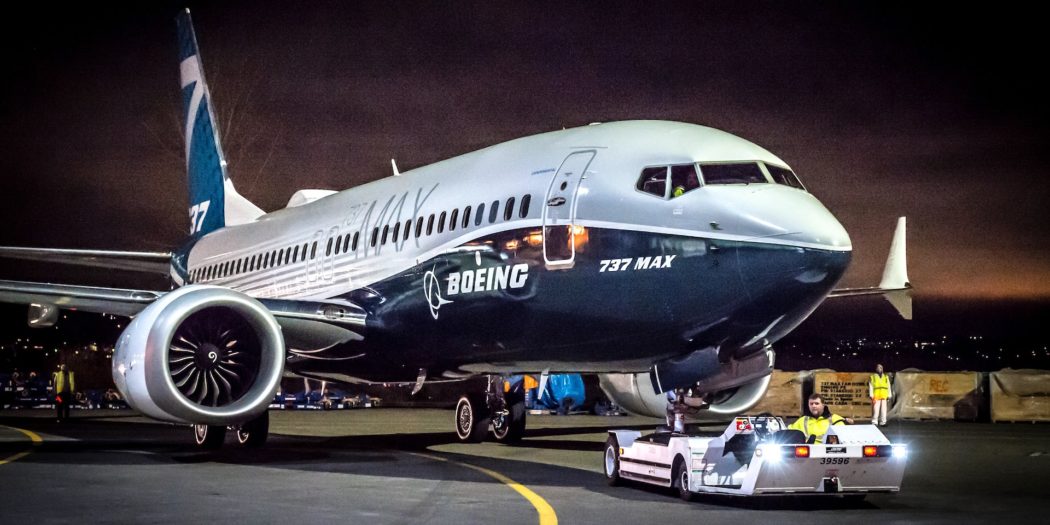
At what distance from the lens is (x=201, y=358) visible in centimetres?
1619

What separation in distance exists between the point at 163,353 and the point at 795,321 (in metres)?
7.68

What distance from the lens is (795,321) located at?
1296 centimetres

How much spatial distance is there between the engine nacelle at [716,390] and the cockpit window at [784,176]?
1.93 meters

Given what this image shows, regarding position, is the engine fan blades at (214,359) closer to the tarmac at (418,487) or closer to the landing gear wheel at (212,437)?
the tarmac at (418,487)

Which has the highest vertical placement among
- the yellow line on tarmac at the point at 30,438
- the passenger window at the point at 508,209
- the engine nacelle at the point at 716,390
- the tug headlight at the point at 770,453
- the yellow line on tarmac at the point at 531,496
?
the passenger window at the point at 508,209

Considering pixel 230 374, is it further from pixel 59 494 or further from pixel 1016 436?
pixel 1016 436

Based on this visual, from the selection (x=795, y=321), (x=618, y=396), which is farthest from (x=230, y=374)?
(x=795, y=321)

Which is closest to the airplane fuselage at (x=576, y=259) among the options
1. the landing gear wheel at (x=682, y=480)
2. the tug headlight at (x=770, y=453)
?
the landing gear wheel at (x=682, y=480)

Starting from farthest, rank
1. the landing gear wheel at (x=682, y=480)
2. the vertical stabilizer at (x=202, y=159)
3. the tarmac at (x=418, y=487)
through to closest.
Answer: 1. the vertical stabilizer at (x=202, y=159)
2. the landing gear wheel at (x=682, y=480)
3. the tarmac at (x=418, y=487)

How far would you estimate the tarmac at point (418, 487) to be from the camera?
1023 centimetres

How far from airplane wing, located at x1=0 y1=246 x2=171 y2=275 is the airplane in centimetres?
306

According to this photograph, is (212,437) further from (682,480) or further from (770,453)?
(770,453)

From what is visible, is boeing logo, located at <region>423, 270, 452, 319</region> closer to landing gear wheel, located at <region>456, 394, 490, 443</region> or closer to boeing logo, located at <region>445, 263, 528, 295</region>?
boeing logo, located at <region>445, 263, 528, 295</region>

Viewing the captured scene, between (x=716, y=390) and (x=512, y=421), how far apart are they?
7.73 m
